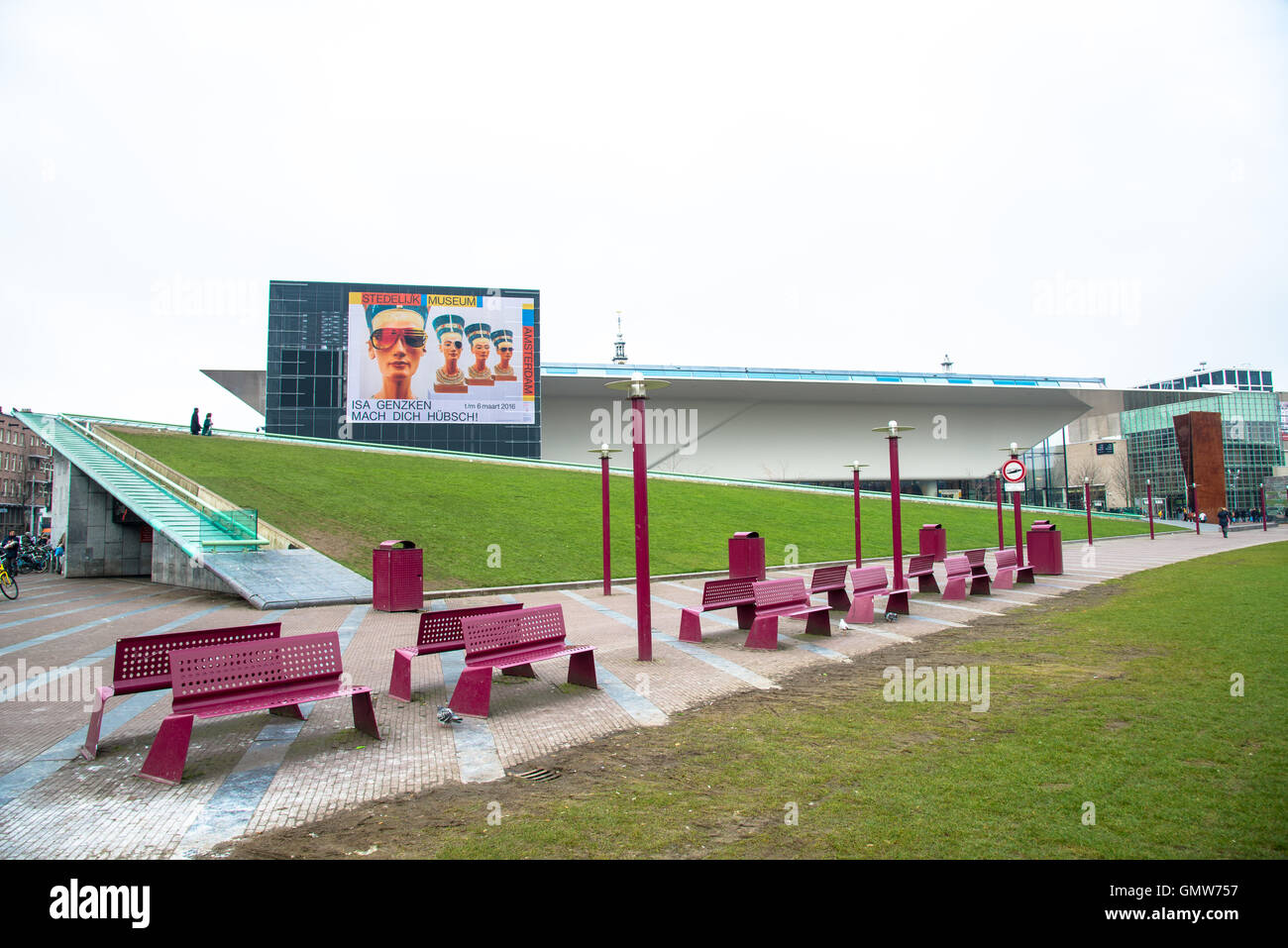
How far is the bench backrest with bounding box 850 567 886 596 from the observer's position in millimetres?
12523

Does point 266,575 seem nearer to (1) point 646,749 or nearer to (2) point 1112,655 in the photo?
(1) point 646,749

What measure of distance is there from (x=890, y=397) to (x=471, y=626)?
61365 millimetres

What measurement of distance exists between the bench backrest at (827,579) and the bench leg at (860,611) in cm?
47

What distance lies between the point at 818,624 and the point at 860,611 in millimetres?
1383

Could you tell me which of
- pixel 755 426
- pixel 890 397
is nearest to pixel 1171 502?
pixel 890 397

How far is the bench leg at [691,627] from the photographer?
1060 centimetres

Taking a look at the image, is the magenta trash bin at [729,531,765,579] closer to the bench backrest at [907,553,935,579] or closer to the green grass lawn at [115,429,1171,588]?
the green grass lawn at [115,429,1171,588]

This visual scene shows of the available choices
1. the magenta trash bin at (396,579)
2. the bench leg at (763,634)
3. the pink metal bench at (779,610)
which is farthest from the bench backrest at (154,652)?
the magenta trash bin at (396,579)

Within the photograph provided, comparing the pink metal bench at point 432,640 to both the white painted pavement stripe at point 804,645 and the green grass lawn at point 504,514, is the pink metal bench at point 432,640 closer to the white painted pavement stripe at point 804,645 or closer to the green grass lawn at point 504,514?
the white painted pavement stripe at point 804,645

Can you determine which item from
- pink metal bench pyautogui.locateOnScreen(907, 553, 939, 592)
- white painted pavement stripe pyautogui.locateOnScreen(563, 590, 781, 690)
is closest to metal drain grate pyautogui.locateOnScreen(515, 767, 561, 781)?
white painted pavement stripe pyautogui.locateOnScreen(563, 590, 781, 690)

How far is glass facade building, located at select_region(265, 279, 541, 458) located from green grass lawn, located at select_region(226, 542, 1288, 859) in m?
46.7
